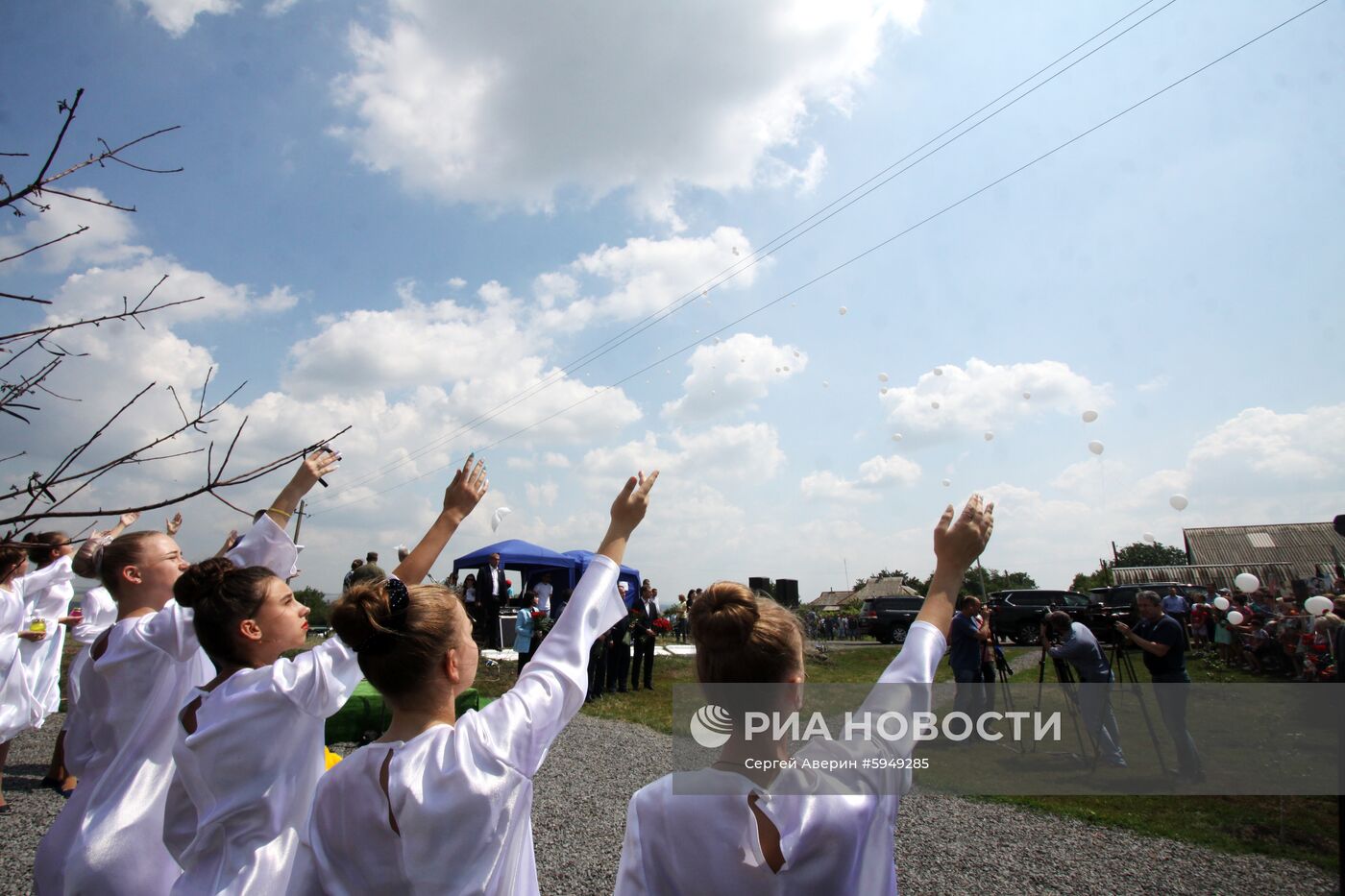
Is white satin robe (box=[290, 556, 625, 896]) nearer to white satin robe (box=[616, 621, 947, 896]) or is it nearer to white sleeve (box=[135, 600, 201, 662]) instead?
white satin robe (box=[616, 621, 947, 896])

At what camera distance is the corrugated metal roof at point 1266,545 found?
107 ft

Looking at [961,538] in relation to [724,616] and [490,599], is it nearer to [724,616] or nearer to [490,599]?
[724,616]

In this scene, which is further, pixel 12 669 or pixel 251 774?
pixel 12 669

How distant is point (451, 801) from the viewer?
1.73 m

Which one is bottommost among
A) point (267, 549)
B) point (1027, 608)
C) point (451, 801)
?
point (1027, 608)

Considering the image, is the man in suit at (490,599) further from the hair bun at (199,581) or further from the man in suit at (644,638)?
the hair bun at (199,581)

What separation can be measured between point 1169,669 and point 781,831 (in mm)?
8044

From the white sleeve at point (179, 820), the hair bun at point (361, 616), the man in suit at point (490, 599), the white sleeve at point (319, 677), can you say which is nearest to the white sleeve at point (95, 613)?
the white sleeve at point (179, 820)

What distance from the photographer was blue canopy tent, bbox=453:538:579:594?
21.0m

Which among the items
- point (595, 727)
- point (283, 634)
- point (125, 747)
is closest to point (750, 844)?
point (283, 634)

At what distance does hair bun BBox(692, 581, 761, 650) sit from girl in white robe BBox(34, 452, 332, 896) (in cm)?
170

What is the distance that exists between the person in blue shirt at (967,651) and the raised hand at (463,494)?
8807 millimetres

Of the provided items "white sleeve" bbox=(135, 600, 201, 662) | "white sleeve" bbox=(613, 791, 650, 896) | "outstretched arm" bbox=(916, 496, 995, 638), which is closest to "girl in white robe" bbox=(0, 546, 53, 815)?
"white sleeve" bbox=(135, 600, 201, 662)

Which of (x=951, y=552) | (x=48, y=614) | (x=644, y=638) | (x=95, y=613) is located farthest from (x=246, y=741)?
(x=644, y=638)
